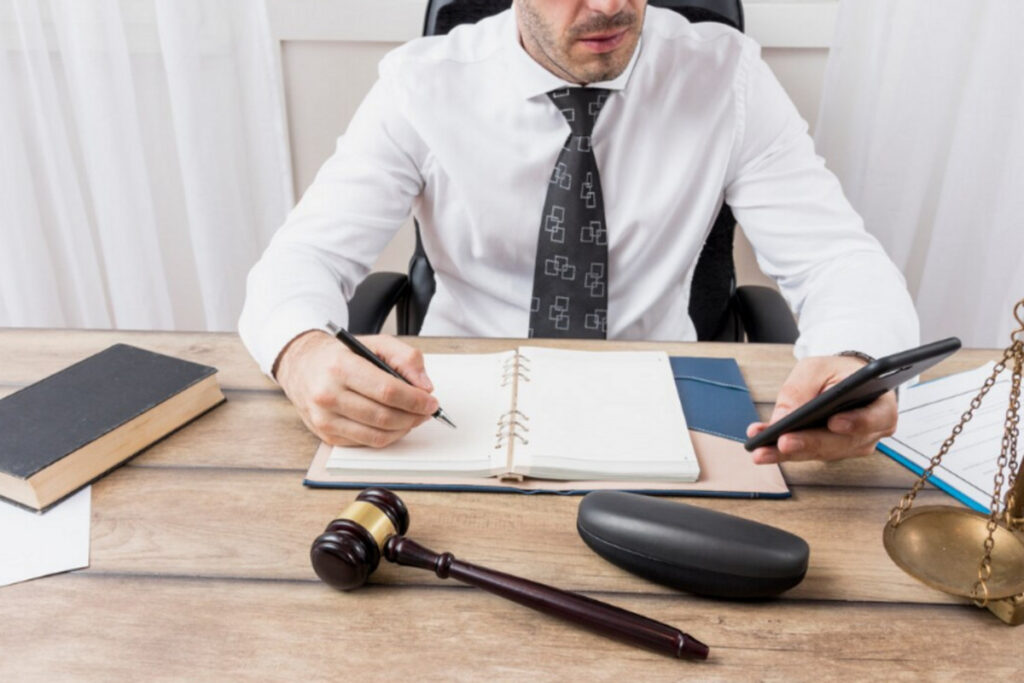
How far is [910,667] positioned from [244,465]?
24.3 inches

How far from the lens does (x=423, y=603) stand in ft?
2.02

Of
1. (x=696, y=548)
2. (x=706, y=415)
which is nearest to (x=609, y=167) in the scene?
(x=706, y=415)

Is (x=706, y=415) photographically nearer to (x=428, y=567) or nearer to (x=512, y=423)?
(x=512, y=423)

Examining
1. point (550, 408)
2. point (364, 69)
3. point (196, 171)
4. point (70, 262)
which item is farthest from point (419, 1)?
point (550, 408)

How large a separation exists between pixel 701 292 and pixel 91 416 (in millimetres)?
1019

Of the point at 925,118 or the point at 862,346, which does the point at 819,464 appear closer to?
the point at 862,346

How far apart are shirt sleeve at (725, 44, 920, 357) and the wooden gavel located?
1.79 feet

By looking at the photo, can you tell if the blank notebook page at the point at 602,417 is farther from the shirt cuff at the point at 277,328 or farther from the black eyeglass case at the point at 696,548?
the shirt cuff at the point at 277,328

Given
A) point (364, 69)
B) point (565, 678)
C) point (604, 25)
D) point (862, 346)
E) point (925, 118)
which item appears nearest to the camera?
point (565, 678)

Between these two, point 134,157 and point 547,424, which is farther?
point 134,157

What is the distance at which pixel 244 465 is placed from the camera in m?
0.79

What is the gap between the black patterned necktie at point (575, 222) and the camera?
1.19m

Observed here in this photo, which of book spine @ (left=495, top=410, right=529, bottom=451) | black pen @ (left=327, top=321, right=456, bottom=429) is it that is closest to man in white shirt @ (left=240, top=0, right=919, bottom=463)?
black pen @ (left=327, top=321, right=456, bottom=429)

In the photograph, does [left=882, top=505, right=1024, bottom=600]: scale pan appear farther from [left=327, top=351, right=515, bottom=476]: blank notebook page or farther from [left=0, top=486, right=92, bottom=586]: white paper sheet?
[left=0, top=486, right=92, bottom=586]: white paper sheet
